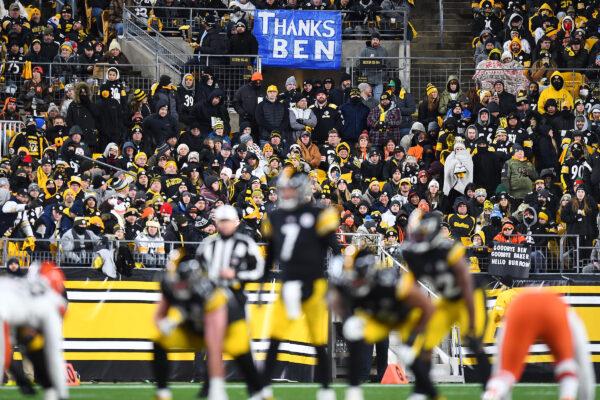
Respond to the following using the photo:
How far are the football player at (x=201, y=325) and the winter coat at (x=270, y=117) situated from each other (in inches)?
495

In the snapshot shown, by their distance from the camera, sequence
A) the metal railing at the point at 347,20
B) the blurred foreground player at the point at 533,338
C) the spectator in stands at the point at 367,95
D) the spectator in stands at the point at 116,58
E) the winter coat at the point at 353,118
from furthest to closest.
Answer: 1. the metal railing at the point at 347,20
2. the spectator in stands at the point at 116,58
3. the spectator in stands at the point at 367,95
4. the winter coat at the point at 353,118
5. the blurred foreground player at the point at 533,338

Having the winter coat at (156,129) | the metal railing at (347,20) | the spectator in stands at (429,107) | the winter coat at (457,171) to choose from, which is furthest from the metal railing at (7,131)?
the winter coat at (457,171)

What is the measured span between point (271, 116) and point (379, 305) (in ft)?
44.0

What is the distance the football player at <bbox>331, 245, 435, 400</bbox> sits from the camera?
1257cm

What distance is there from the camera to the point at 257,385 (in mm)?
13352

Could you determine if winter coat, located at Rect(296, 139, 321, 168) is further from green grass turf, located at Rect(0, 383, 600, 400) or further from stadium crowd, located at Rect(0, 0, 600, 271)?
green grass turf, located at Rect(0, 383, 600, 400)

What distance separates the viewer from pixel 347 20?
29672 mm

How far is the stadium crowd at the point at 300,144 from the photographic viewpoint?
22000 millimetres

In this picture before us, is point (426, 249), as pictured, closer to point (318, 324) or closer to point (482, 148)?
point (318, 324)

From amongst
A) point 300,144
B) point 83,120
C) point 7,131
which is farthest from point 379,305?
point 7,131

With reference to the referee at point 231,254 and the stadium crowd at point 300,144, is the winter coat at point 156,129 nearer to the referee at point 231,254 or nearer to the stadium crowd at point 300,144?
the stadium crowd at point 300,144

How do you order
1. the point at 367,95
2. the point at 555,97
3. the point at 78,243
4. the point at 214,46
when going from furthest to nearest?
the point at 214,46 < the point at 367,95 < the point at 555,97 < the point at 78,243

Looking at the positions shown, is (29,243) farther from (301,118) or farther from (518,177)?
(518,177)

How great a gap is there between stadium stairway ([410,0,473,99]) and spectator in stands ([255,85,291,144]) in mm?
4114
